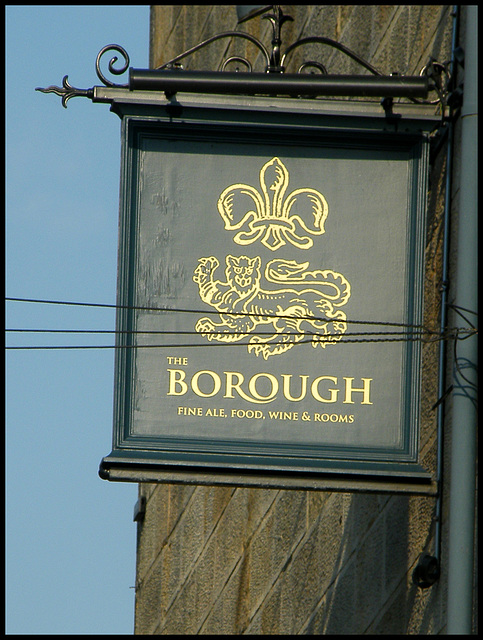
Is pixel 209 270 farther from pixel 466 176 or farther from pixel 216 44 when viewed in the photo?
pixel 216 44

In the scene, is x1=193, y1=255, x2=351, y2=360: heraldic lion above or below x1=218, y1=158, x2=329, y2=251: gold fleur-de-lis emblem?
below

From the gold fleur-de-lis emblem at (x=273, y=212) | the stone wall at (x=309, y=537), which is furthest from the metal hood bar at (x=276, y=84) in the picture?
the stone wall at (x=309, y=537)

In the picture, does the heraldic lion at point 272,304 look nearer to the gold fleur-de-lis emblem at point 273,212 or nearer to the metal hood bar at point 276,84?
the gold fleur-de-lis emblem at point 273,212

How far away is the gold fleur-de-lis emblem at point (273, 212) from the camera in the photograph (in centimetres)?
540

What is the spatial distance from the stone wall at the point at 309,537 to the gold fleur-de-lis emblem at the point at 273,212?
78cm

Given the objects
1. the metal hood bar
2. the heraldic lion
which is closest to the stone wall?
the metal hood bar

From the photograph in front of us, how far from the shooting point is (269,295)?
210 inches

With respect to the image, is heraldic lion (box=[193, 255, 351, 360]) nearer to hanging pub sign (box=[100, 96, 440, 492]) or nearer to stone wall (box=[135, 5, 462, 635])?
hanging pub sign (box=[100, 96, 440, 492])

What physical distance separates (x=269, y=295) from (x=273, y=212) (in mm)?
361

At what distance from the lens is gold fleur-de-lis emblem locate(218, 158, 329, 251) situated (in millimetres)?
5402

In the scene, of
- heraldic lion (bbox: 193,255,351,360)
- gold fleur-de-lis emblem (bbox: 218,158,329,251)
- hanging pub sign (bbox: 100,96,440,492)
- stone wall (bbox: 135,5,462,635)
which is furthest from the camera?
stone wall (bbox: 135,5,462,635)

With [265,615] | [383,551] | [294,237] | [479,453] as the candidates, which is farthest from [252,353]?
[265,615]

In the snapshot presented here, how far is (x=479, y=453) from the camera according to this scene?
16.7ft

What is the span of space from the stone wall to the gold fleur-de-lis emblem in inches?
30.9
